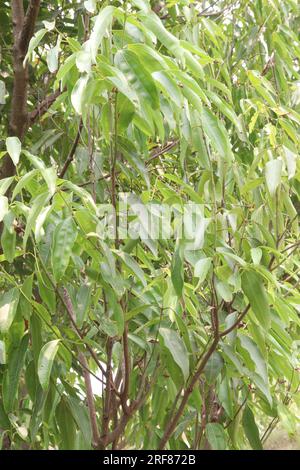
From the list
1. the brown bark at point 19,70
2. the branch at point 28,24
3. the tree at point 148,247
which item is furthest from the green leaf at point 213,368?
the branch at point 28,24

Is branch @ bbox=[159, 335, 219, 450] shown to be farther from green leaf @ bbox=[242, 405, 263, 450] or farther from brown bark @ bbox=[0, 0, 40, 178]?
brown bark @ bbox=[0, 0, 40, 178]

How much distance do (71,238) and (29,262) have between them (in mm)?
757

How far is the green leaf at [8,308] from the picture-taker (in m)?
1.00

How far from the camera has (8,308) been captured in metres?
1.02

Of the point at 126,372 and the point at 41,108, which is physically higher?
the point at 41,108

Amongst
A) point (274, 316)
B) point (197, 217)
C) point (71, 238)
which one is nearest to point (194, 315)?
point (274, 316)

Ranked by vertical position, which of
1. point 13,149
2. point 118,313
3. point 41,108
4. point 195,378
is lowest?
point 195,378

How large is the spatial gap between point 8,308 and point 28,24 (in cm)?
63

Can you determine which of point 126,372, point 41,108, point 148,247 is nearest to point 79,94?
point 148,247

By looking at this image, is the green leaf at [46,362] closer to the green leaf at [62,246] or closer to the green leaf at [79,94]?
the green leaf at [62,246]

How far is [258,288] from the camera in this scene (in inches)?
38.9

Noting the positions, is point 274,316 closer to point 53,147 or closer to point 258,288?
point 258,288

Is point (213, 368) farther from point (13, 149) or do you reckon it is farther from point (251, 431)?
point (13, 149)

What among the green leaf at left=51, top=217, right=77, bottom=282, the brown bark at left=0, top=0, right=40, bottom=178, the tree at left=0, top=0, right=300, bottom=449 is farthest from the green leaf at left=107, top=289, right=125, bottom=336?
the brown bark at left=0, top=0, right=40, bottom=178
